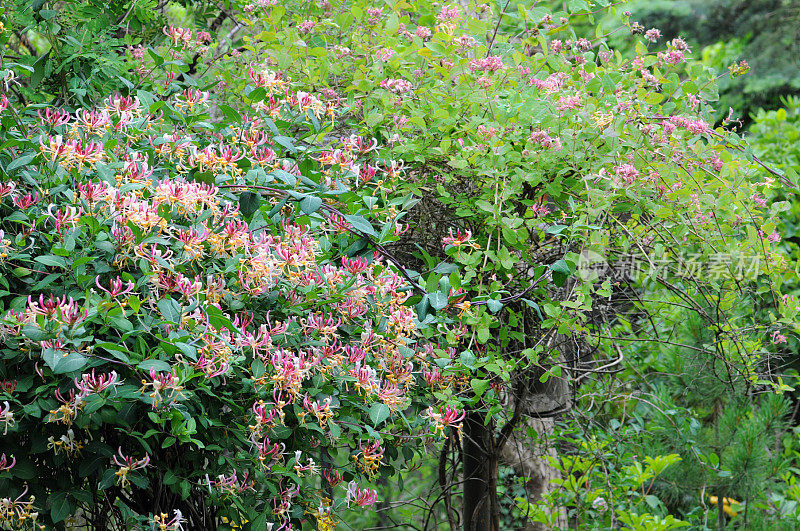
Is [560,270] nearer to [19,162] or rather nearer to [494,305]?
[494,305]

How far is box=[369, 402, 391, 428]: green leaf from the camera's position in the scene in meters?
1.39

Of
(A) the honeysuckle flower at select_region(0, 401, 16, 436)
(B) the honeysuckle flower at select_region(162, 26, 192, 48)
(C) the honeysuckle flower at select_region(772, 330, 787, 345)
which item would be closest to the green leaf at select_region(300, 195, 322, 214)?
(A) the honeysuckle flower at select_region(0, 401, 16, 436)

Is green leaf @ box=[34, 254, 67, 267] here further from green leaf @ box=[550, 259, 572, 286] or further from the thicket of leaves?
green leaf @ box=[550, 259, 572, 286]

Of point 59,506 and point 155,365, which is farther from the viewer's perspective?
point 59,506

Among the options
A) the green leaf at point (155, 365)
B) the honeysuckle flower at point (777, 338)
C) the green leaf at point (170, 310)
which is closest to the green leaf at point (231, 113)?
the green leaf at point (170, 310)

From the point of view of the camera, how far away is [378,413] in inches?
54.9

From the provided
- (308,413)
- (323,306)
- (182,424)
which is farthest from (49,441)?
(323,306)

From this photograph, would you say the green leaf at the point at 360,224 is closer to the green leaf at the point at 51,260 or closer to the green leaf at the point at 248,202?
the green leaf at the point at 248,202

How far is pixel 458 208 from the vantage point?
6.41ft

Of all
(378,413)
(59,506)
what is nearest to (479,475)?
(378,413)

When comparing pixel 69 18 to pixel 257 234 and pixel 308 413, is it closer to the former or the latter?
pixel 257 234

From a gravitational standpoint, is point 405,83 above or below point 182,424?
above

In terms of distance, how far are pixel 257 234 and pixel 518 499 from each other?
2414mm

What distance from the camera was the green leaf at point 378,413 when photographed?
54.7 inches
